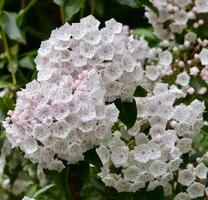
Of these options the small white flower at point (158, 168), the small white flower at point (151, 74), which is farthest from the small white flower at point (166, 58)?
the small white flower at point (158, 168)

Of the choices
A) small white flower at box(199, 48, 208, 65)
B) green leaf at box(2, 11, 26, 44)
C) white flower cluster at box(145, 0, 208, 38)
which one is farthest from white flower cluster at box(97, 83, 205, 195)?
green leaf at box(2, 11, 26, 44)

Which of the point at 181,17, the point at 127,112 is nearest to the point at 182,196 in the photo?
the point at 127,112

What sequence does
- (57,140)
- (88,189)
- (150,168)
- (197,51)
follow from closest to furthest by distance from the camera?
(57,140) < (150,168) < (88,189) < (197,51)

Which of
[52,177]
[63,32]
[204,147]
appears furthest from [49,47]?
[204,147]

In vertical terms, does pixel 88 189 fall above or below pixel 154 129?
below

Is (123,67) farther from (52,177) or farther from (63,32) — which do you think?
(52,177)

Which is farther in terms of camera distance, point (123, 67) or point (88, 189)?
point (88, 189)
